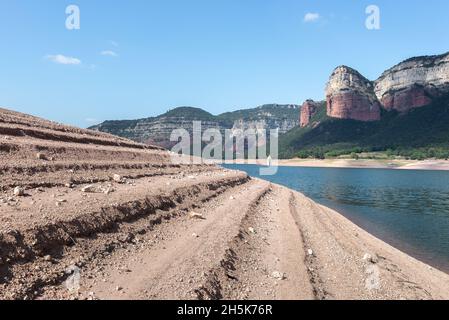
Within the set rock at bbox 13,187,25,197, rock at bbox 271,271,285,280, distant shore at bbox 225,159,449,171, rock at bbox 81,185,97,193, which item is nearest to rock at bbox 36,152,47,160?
rock at bbox 81,185,97,193

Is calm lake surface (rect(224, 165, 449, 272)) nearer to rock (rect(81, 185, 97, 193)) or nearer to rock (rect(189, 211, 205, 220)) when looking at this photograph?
rock (rect(189, 211, 205, 220))

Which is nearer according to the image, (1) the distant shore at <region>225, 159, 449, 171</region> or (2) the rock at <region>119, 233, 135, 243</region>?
(2) the rock at <region>119, 233, 135, 243</region>

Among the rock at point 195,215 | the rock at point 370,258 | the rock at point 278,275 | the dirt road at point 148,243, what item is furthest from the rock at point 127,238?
the rock at point 370,258

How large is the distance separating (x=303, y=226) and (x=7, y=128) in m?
16.8

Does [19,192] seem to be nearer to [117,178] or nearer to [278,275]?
[117,178]

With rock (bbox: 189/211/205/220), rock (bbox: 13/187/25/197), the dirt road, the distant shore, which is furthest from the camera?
the distant shore

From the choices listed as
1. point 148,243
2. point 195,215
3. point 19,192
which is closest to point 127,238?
point 148,243

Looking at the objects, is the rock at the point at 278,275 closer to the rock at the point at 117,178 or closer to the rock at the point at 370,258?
the rock at the point at 370,258

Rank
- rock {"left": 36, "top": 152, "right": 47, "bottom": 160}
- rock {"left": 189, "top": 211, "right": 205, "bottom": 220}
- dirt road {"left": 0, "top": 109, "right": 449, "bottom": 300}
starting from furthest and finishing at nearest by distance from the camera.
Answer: rock {"left": 36, "top": 152, "right": 47, "bottom": 160}, rock {"left": 189, "top": 211, "right": 205, "bottom": 220}, dirt road {"left": 0, "top": 109, "right": 449, "bottom": 300}

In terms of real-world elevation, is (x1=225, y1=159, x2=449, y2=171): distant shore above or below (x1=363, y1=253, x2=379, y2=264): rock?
below

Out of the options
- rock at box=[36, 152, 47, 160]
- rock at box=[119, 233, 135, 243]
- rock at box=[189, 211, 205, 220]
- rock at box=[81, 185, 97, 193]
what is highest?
rock at box=[36, 152, 47, 160]

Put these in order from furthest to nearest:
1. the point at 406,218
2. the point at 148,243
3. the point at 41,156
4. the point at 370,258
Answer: the point at 406,218 < the point at 41,156 < the point at 370,258 < the point at 148,243
